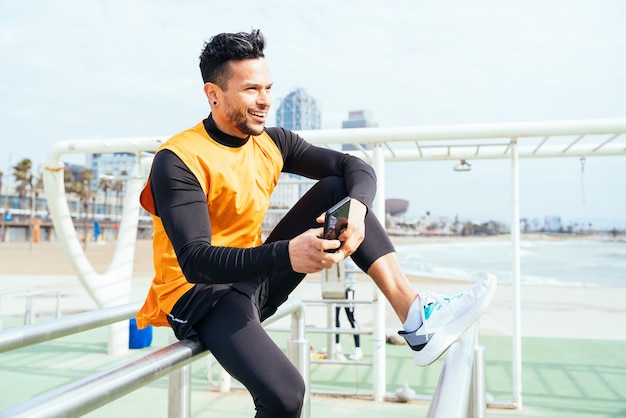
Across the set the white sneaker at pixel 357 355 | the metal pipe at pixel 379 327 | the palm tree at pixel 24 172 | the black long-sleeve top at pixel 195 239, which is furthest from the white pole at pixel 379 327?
the palm tree at pixel 24 172

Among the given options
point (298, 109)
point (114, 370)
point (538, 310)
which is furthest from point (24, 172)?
point (298, 109)

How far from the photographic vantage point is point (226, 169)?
61.8 inches

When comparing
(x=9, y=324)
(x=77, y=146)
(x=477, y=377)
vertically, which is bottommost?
(x=9, y=324)

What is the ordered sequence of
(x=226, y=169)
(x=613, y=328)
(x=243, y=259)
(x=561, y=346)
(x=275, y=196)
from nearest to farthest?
1. (x=243, y=259)
2. (x=226, y=169)
3. (x=275, y=196)
4. (x=561, y=346)
5. (x=613, y=328)

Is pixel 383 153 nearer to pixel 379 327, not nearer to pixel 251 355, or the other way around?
pixel 379 327

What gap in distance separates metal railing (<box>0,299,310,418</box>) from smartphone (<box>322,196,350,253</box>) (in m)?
0.41

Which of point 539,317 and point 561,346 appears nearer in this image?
point 561,346

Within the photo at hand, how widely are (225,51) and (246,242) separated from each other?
0.57m

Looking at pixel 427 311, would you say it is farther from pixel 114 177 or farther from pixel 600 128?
pixel 114 177

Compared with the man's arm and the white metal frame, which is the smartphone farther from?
the white metal frame

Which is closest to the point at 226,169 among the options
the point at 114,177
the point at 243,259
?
the point at 243,259

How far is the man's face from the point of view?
1628 millimetres

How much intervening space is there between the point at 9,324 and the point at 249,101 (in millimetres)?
7626

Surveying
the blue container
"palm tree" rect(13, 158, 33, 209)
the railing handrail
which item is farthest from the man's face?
"palm tree" rect(13, 158, 33, 209)
